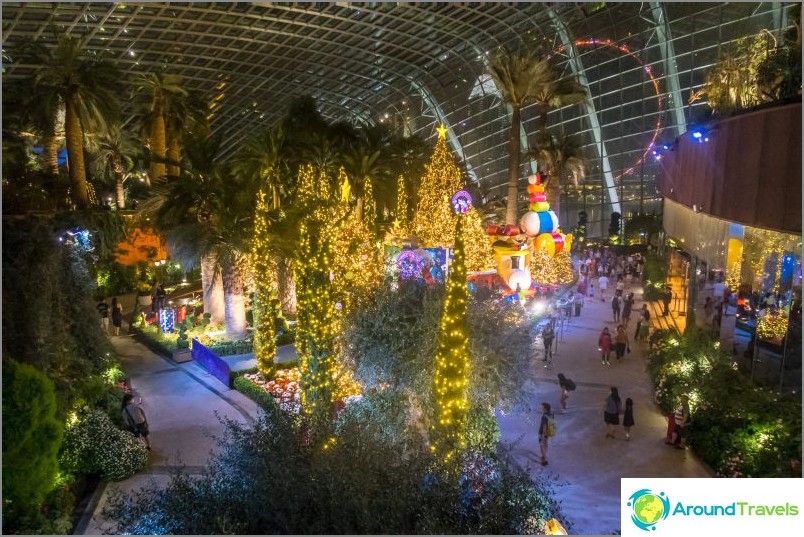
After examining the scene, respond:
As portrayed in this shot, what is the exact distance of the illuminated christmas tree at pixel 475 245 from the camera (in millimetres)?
20109

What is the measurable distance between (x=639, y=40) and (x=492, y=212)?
1532cm

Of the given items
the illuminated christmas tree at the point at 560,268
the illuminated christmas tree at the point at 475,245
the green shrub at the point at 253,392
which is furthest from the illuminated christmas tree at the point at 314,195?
the illuminated christmas tree at the point at 560,268

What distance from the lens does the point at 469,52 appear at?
149 ft

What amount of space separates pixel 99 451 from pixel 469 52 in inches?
1628

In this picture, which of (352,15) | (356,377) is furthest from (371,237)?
(352,15)

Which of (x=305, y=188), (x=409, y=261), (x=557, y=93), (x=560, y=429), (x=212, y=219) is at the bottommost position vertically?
(x=560, y=429)

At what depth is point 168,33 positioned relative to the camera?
3741 centimetres

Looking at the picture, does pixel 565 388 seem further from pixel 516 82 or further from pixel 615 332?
pixel 516 82

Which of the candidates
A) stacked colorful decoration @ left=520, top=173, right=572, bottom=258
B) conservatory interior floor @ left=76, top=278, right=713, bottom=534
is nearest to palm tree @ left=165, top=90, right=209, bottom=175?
conservatory interior floor @ left=76, top=278, right=713, bottom=534

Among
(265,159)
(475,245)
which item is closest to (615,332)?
(475,245)

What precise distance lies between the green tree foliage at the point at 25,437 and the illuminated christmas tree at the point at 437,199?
13.9 m

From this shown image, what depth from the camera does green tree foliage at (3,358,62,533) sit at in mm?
7914

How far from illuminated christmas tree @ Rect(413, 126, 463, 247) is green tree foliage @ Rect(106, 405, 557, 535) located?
524 inches

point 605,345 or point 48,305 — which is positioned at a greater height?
point 48,305
